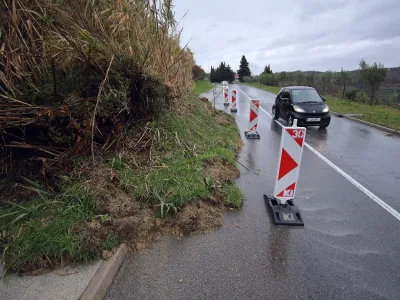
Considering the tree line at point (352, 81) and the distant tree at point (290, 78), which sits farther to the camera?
the distant tree at point (290, 78)

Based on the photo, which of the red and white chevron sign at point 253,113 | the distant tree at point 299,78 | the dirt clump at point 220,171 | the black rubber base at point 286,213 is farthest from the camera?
the distant tree at point 299,78

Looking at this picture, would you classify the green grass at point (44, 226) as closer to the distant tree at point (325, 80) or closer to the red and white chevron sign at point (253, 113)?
the red and white chevron sign at point (253, 113)

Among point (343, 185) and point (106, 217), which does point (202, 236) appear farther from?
point (343, 185)

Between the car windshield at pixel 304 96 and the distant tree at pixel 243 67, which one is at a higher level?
the distant tree at pixel 243 67

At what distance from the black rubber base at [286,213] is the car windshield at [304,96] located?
7437 mm

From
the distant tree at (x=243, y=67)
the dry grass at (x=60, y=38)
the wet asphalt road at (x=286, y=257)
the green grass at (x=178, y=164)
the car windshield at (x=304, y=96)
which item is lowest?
the wet asphalt road at (x=286, y=257)

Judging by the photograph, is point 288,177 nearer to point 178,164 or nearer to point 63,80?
point 178,164

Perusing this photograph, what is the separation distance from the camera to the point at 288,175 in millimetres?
3484

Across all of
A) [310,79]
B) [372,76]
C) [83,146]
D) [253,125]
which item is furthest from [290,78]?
[83,146]

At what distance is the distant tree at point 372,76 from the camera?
16922 mm

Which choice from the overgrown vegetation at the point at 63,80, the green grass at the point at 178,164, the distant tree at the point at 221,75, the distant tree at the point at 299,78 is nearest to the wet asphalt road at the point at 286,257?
the green grass at the point at 178,164

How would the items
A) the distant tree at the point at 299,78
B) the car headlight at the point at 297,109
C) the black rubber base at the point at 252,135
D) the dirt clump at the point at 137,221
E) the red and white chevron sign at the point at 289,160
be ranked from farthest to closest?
the distant tree at the point at 299,78 → the car headlight at the point at 297,109 → the black rubber base at the point at 252,135 → the red and white chevron sign at the point at 289,160 → the dirt clump at the point at 137,221

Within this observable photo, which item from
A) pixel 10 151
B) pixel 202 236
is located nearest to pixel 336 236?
pixel 202 236

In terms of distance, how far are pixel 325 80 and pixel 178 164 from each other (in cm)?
2862
